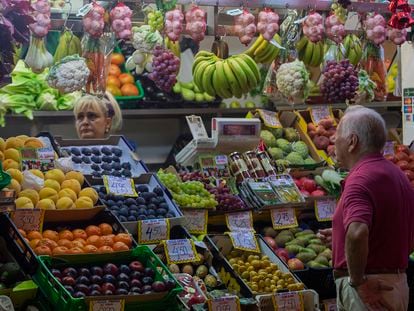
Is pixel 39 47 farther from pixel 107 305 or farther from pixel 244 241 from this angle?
pixel 107 305

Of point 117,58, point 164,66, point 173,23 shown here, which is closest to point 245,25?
point 173,23

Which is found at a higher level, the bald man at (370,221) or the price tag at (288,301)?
the bald man at (370,221)

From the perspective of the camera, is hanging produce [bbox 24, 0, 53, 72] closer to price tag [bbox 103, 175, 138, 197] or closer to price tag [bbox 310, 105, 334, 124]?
price tag [bbox 103, 175, 138, 197]

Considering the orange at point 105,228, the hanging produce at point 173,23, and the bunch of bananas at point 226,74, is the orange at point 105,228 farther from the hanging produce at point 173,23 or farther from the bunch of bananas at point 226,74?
the bunch of bananas at point 226,74

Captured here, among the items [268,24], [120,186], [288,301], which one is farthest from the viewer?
[268,24]

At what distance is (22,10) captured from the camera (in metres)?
3.78

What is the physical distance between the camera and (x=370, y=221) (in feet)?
10.8

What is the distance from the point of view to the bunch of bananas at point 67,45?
480 centimetres

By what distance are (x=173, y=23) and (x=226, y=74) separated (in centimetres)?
51

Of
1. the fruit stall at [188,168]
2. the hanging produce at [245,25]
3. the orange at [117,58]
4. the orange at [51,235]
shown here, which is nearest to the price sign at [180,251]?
the fruit stall at [188,168]

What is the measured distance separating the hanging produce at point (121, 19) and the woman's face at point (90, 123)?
0.92 metres

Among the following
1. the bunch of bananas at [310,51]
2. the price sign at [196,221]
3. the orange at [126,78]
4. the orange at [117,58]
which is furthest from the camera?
the orange at [117,58]

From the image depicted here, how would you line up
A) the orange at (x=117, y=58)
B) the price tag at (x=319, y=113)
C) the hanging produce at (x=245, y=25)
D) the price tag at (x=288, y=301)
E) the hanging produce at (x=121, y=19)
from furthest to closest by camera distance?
the orange at (x=117, y=58) → the price tag at (x=319, y=113) → the hanging produce at (x=245, y=25) → the hanging produce at (x=121, y=19) → the price tag at (x=288, y=301)

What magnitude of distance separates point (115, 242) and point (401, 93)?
3.47 m
